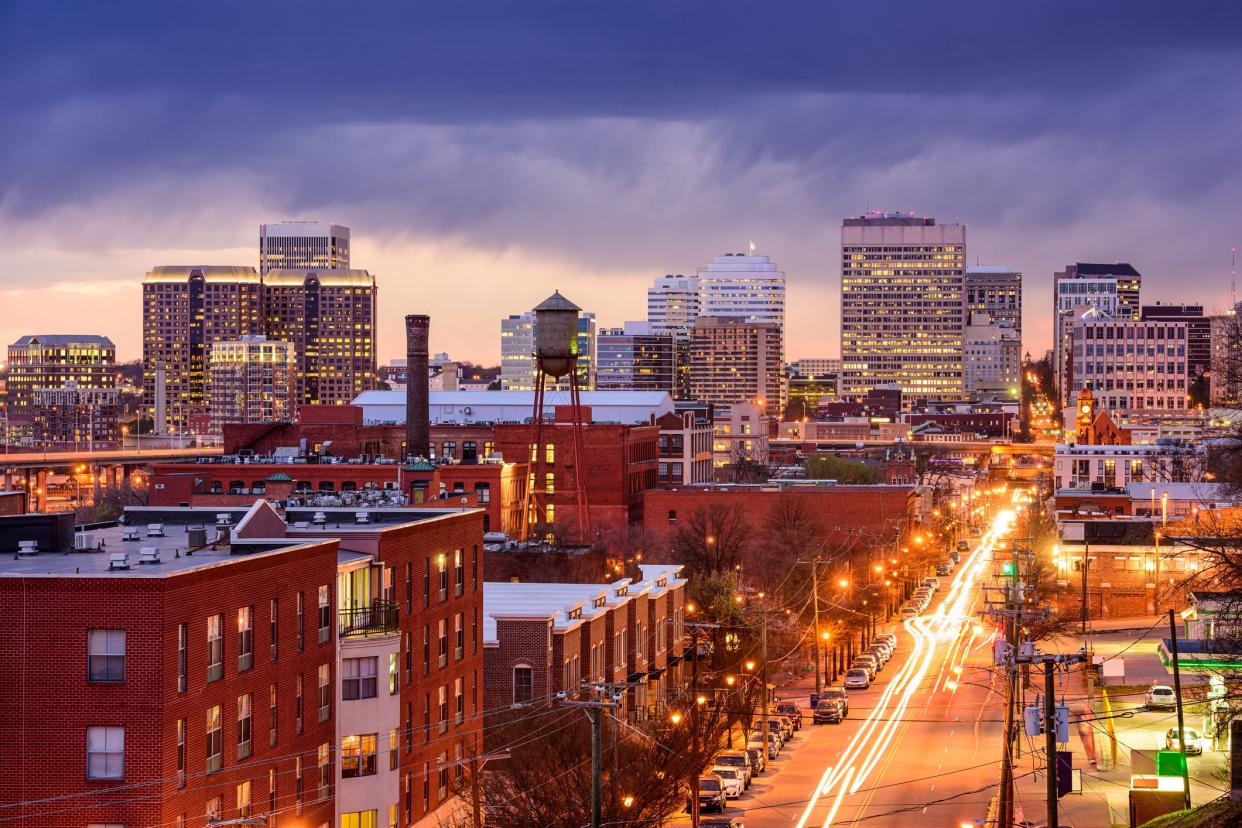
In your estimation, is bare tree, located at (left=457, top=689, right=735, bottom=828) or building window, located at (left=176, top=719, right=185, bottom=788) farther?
bare tree, located at (left=457, top=689, right=735, bottom=828)

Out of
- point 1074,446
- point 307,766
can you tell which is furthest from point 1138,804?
point 1074,446

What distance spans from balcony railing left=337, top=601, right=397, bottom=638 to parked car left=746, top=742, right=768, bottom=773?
2045 cm

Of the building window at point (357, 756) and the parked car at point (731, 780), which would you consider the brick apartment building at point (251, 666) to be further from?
the parked car at point (731, 780)

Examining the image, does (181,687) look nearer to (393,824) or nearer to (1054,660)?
(393,824)

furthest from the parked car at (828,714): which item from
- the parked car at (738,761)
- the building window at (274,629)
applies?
the building window at (274,629)

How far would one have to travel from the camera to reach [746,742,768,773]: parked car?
66.9 meters

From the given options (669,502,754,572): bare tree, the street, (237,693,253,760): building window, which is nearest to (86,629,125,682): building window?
(237,693,253,760): building window

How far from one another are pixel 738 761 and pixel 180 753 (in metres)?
31.5

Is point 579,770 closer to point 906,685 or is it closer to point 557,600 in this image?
point 557,600

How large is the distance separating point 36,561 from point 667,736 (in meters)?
19.9

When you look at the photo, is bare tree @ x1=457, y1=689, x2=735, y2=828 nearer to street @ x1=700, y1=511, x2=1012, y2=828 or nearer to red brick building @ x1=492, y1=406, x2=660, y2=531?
street @ x1=700, y1=511, x2=1012, y2=828

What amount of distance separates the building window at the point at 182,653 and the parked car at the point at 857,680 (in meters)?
55.4

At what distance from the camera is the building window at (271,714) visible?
43.3m

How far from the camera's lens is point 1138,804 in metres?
54.2
